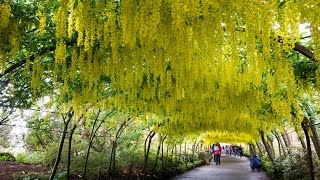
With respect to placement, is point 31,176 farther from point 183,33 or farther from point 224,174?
point 224,174

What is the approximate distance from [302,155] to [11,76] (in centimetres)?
961

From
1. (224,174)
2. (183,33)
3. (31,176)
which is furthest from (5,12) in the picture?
(224,174)

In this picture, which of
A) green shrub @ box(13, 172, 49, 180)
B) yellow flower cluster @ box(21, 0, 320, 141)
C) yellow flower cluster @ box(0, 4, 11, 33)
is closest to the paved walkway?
green shrub @ box(13, 172, 49, 180)

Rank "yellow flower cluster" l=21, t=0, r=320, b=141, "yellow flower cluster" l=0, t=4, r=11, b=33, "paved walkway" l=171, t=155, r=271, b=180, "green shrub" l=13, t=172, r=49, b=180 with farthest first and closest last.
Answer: "paved walkway" l=171, t=155, r=271, b=180 < "green shrub" l=13, t=172, r=49, b=180 < "yellow flower cluster" l=0, t=4, r=11, b=33 < "yellow flower cluster" l=21, t=0, r=320, b=141

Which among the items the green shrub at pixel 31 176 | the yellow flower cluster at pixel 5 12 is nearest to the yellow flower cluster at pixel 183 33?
the yellow flower cluster at pixel 5 12

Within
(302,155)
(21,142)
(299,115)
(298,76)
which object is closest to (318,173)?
(302,155)

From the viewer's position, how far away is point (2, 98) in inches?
271

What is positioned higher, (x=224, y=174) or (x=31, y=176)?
(x=31, y=176)

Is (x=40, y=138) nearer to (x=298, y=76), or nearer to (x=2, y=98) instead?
(x=2, y=98)

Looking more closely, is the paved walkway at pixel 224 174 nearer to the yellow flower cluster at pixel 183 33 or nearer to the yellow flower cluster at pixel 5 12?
the yellow flower cluster at pixel 183 33

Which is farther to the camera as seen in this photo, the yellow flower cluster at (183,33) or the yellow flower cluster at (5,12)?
the yellow flower cluster at (5,12)

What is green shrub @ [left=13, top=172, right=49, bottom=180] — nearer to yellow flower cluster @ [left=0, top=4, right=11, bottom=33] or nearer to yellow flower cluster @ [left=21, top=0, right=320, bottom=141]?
yellow flower cluster @ [left=21, top=0, right=320, bottom=141]

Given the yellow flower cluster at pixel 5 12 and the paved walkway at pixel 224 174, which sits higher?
the yellow flower cluster at pixel 5 12

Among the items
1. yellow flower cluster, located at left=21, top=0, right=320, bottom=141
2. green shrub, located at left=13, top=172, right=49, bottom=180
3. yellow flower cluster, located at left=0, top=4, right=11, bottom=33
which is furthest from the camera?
green shrub, located at left=13, top=172, right=49, bottom=180
